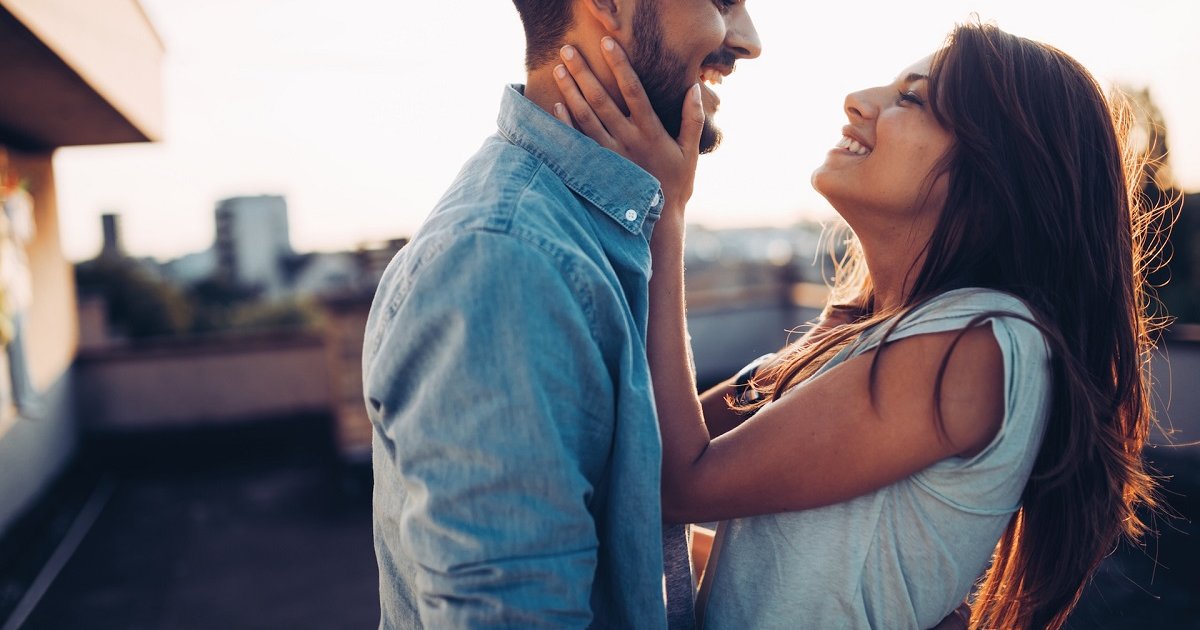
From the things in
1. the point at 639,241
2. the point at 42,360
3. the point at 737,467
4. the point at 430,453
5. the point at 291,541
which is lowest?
the point at 291,541

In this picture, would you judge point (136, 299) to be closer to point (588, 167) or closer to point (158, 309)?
point (158, 309)

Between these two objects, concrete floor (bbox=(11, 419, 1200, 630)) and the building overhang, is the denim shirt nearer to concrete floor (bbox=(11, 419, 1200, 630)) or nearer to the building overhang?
concrete floor (bbox=(11, 419, 1200, 630))

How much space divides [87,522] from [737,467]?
22.9ft

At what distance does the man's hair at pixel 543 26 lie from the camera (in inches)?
53.5

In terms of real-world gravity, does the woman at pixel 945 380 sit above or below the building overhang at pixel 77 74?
below

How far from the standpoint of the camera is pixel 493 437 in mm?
963

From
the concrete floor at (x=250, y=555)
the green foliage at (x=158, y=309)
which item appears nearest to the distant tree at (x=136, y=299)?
the green foliage at (x=158, y=309)

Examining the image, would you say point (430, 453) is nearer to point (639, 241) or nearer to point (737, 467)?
point (639, 241)

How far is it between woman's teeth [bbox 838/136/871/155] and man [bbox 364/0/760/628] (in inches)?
26.8

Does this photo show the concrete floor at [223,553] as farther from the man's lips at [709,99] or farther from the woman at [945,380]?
the man's lips at [709,99]

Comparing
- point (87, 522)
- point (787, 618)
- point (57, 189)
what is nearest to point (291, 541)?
point (87, 522)

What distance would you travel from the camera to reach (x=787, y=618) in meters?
1.44

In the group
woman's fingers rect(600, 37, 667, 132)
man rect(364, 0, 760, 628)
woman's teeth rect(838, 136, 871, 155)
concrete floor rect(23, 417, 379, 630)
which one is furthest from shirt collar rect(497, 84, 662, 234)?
concrete floor rect(23, 417, 379, 630)

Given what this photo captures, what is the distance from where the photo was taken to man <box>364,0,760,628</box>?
38.2 inches
